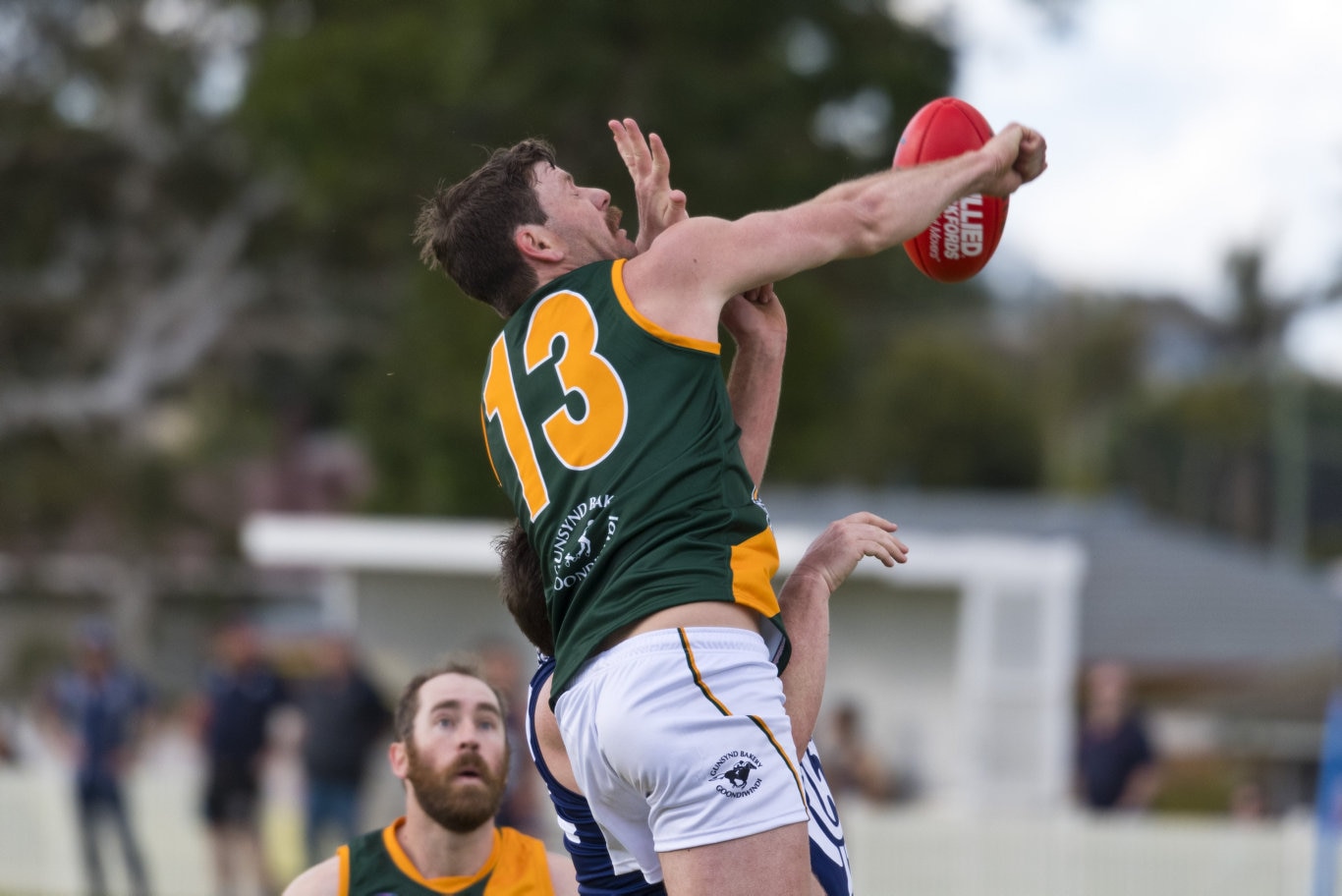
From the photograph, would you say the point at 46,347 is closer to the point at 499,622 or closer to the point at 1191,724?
the point at 499,622

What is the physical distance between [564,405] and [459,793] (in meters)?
1.65

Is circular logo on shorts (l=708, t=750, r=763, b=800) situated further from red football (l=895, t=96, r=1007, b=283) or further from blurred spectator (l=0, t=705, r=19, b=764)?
blurred spectator (l=0, t=705, r=19, b=764)

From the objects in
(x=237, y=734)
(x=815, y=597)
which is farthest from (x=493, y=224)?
(x=237, y=734)

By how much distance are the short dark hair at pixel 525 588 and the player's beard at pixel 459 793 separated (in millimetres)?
843

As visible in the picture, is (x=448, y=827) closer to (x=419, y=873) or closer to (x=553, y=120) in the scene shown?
(x=419, y=873)

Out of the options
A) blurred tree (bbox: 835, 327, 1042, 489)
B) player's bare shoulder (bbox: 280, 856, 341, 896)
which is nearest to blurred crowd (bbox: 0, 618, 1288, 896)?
player's bare shoulder (bbox: 280, 856, 341, 896)

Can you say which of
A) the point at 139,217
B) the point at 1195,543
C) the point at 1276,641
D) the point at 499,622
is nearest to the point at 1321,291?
the point at 1195,543

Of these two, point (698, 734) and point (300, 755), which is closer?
point (698, 734)

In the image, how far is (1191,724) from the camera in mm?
22984

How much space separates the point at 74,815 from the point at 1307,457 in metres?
42.8

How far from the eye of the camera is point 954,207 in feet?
13.4

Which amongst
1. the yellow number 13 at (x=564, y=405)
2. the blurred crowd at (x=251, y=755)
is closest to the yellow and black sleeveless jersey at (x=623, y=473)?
the yellow number 13 at (x=564, y=405)

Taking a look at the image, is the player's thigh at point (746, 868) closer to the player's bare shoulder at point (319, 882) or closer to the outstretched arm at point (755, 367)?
the outstretched arm at point (755, 367)

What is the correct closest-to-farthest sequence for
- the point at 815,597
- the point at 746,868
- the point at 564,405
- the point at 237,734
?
the point at 746,868 → the point at 564,405 → the point at 815,597 → the point at 237,734
